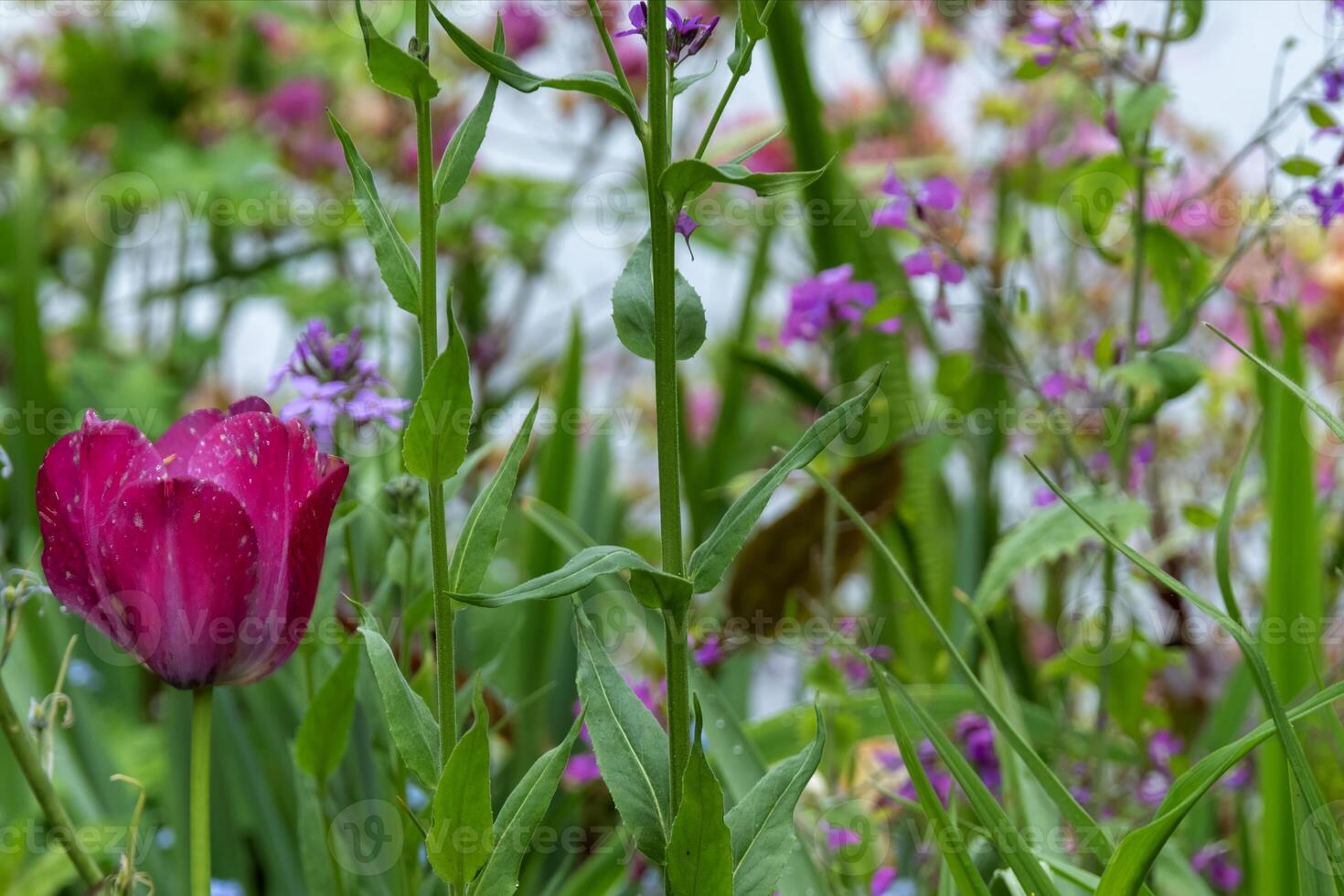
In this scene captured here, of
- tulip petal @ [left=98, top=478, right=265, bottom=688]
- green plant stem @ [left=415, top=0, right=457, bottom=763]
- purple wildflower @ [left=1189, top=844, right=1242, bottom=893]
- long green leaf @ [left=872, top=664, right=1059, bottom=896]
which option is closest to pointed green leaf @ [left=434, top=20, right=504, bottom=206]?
green plant stem @ [left=415, top=0, right=457, bottom=763]

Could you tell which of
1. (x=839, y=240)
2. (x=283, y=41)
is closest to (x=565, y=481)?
(x=839, y=240)

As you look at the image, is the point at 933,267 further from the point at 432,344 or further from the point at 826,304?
the point at 432,344

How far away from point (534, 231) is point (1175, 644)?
0.79 meters

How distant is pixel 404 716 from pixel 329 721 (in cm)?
14

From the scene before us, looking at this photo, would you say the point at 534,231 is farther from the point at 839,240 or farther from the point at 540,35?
the point at 839,240

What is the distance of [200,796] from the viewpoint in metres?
0.41

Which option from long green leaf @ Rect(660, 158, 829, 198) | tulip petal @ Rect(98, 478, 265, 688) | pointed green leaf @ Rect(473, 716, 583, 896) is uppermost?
long green leaf @ Rect(660, 158, 829, 198)

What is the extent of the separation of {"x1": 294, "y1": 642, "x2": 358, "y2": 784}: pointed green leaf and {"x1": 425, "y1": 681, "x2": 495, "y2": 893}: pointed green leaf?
13 cm

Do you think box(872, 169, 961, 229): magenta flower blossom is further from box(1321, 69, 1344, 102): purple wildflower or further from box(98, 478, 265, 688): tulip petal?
box(98, 478, 265, 688): tulip petal

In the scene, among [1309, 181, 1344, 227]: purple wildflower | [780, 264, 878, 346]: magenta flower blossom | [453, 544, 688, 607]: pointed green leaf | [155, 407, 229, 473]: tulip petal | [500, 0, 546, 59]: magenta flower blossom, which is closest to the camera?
[453, 544, 688, 607]: pointed green leaf

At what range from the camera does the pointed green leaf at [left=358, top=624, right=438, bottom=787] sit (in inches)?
14.7

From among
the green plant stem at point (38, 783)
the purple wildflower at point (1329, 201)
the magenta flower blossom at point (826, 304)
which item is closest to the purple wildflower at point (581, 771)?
the magenta flower blossom at point (826, 304)

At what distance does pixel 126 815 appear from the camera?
0.90 meters

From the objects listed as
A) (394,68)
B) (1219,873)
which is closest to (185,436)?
(394,68)
